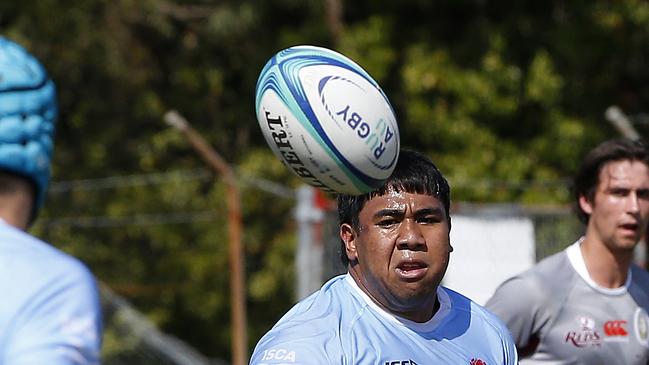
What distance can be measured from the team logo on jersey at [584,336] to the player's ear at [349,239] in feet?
4.79

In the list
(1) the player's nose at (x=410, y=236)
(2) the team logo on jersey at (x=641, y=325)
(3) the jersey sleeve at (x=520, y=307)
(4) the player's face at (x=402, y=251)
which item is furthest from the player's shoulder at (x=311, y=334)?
(2) the team logo on jersey at (x=641, y=325)

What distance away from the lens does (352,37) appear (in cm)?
1362

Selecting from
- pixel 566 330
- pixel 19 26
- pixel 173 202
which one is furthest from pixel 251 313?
pixel 566 330

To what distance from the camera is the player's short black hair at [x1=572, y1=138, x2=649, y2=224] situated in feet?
16.5

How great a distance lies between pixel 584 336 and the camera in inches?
184

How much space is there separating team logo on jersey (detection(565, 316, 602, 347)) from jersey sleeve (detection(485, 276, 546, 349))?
13 centimetres

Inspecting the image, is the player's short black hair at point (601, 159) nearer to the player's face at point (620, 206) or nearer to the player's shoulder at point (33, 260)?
the player's face at point (620, 206)

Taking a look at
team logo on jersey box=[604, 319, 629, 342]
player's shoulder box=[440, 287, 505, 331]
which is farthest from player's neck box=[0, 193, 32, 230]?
team logo on jersey box=[604, 319, 629, 342]

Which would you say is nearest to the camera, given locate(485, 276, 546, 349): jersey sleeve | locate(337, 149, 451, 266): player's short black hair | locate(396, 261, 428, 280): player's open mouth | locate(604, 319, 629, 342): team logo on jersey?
locate(396, 261, 428, 280): player's open mouth

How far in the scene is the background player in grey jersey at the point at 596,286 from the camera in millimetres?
4648

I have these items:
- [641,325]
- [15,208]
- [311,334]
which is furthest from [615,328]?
[15,208]

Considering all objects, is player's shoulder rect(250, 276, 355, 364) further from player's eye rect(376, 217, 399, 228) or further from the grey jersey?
the grey jersey

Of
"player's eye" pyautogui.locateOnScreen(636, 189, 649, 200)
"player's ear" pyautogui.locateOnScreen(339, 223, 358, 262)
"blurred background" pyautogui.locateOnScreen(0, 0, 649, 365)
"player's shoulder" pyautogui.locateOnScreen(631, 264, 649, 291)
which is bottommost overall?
"blurred background" pyautogui.locateOnScreen(0, 0, 649, 365)

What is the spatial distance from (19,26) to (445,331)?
39.2ft
